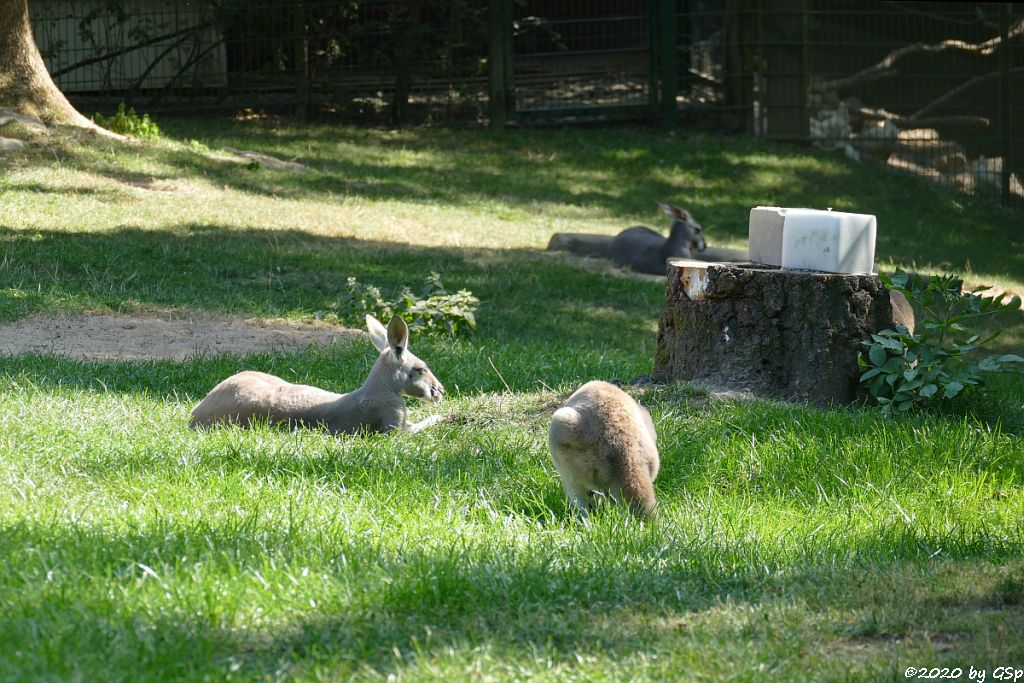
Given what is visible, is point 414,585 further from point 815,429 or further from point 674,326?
point 674,326

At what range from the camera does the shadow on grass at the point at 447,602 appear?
312cm

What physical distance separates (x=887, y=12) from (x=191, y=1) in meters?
11.5

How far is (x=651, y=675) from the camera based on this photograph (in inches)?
124

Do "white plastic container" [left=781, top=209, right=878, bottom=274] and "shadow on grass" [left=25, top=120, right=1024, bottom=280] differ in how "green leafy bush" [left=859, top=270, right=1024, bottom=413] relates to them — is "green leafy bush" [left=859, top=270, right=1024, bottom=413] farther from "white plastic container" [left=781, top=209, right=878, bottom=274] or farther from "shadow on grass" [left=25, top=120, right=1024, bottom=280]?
"shadow on grass" [left=25, top=120, right=1024, bottom=280]

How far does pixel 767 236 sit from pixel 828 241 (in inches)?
18.9

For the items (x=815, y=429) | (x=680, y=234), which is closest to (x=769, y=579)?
(x=815, y=429)

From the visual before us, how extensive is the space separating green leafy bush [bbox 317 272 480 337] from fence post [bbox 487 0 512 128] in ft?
32.9

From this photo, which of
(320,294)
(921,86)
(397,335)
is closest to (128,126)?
(320,294)

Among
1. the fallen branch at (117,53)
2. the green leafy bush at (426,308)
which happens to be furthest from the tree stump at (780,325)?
the fallen branch at (117,53)

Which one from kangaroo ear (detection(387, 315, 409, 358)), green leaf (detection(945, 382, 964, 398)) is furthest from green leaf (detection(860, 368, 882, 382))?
kangaroo ear (detection(387, 315, 409, 358))

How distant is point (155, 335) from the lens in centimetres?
868

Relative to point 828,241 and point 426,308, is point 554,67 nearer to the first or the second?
point 426,308

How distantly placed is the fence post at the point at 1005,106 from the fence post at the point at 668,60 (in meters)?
5.04

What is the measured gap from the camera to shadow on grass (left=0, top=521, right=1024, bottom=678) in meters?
3.12
